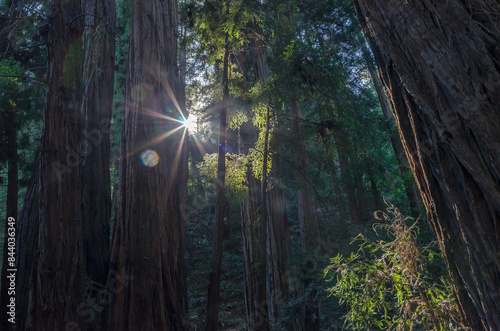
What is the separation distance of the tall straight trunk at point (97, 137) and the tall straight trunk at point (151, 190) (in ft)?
3.83

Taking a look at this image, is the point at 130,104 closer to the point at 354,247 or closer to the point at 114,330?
the point at 114,330

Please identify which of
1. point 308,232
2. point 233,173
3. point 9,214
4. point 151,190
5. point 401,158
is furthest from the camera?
point 401,158

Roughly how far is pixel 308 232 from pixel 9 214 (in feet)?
27.4

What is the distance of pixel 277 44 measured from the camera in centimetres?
712

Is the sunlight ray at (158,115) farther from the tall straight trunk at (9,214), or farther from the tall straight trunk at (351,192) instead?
the tall straight trunk at (351,192)

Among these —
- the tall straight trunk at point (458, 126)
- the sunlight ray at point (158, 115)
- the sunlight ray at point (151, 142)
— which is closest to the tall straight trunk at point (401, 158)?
the sunlight ray at point (158, 115)

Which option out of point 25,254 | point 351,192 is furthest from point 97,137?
point 351,192

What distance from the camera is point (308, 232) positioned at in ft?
29.7

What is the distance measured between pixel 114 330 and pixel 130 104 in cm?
333

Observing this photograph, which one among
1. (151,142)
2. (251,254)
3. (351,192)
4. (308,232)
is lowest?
(251,254)

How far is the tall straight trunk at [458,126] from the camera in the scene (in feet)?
6.24

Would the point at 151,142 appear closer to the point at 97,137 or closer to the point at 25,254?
the point at 97,137

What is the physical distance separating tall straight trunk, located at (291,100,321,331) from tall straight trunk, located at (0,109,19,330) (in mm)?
→ 6510

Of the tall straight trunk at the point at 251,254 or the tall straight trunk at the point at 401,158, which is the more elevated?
the tall straight trunk at the point at 401,158
